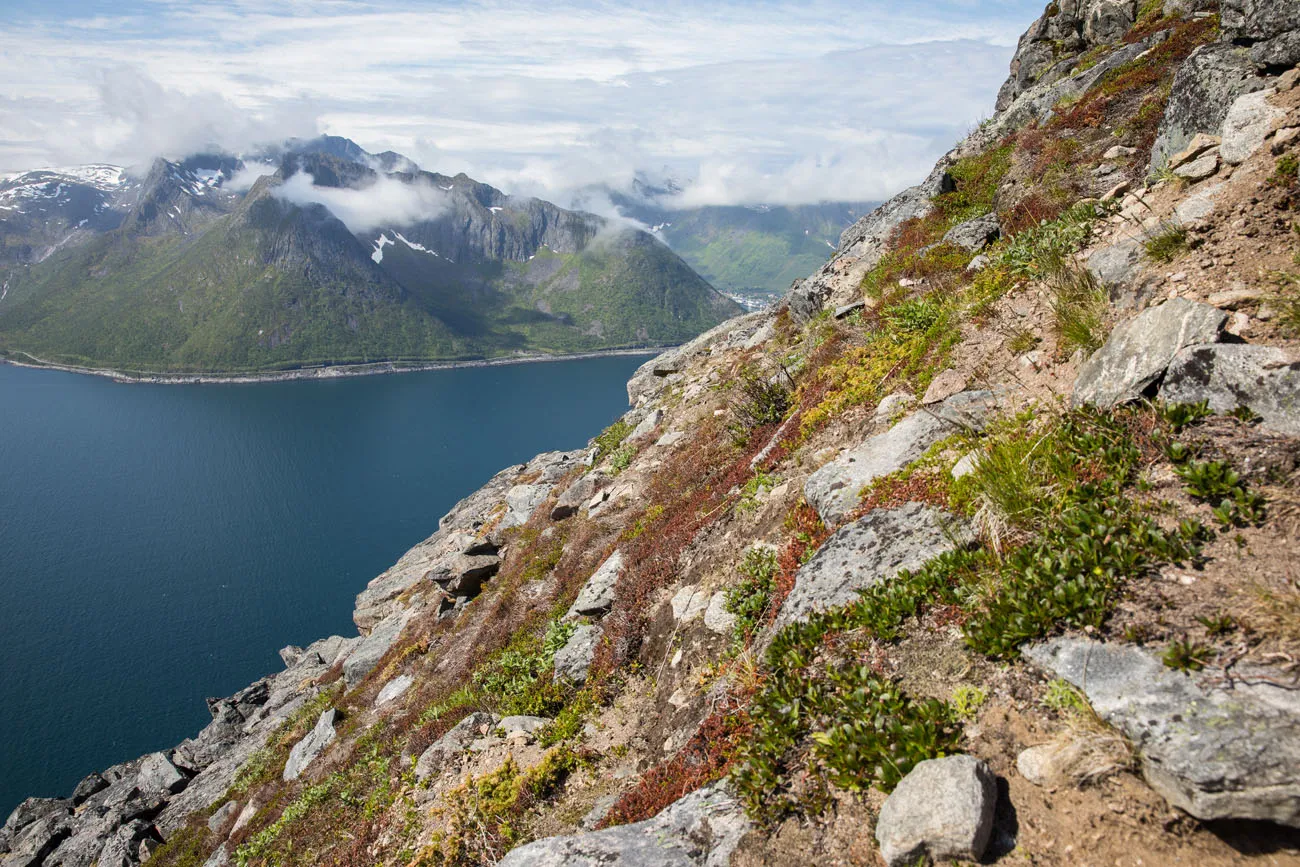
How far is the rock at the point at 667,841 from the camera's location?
19.9 feet

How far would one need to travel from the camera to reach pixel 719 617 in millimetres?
9703

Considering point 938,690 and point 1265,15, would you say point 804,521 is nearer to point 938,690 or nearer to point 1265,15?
point 938,690

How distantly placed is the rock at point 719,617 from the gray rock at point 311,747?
705 inches

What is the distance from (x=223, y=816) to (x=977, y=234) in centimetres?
3557

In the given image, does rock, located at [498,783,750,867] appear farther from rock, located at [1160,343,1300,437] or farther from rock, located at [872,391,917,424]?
rock, located at [872,391,917,424]

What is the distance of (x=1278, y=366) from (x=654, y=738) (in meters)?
8.57

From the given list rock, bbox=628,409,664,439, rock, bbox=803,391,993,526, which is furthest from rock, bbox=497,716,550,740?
rock, bbox=628,409,664,439

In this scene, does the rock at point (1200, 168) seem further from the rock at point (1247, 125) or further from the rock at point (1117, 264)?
the rock at point (1117, 264)

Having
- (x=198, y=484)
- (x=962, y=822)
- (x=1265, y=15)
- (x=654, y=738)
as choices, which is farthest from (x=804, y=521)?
(x=198, y=484)

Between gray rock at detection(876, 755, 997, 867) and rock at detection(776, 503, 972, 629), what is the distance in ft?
8.06

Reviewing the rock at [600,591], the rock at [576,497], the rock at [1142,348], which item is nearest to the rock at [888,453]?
the rock at [1142,348]

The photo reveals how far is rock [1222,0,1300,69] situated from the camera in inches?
401

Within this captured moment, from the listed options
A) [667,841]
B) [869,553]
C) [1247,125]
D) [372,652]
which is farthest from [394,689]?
[1247,125]

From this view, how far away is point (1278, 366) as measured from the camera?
19.7ft
